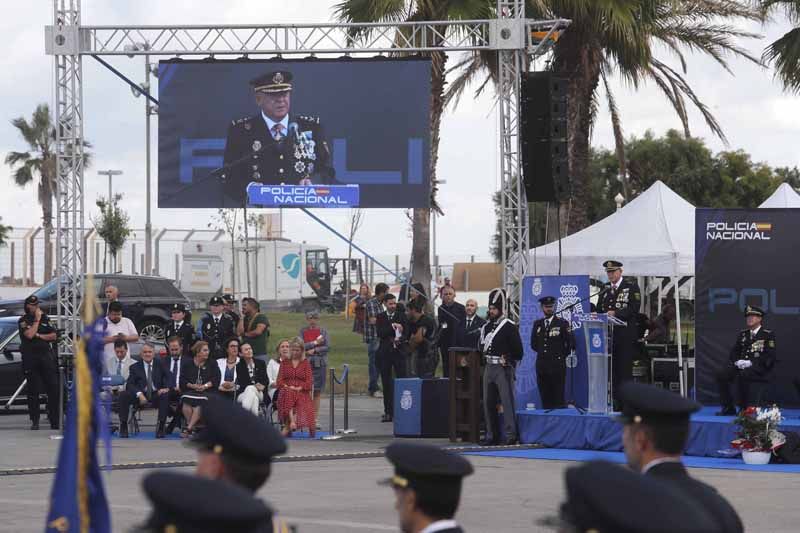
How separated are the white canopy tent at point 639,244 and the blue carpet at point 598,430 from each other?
3.17m

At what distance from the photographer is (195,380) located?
774 inches

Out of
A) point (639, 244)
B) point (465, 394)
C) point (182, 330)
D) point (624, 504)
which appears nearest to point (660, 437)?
→ point (624, 504)

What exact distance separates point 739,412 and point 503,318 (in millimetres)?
3242

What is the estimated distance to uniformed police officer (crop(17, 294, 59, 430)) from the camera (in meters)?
20.5

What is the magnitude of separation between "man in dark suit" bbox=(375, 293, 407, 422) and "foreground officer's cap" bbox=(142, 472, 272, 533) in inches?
725

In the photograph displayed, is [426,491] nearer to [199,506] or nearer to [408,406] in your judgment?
[199,506]

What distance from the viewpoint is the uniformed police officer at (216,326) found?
826 inches

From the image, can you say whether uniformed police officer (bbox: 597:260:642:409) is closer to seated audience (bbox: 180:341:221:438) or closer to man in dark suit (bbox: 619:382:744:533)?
seated audience (bbox: 180:341:221:438)

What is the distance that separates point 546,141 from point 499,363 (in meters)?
3.77

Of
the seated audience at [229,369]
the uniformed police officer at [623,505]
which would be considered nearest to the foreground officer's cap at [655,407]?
the uniformed police officer at [623,505]

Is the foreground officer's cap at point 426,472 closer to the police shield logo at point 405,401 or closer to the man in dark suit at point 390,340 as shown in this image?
the police shield logo at point 405,401

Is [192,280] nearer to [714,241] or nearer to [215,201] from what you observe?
[215,201]

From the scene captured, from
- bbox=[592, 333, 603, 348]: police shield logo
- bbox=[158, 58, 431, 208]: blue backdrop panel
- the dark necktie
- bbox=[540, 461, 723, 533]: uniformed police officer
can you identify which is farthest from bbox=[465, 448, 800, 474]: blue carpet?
bbox=[540, 461, 723, 533]: uniformed police officer

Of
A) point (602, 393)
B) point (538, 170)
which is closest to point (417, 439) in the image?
point (602, 393)
